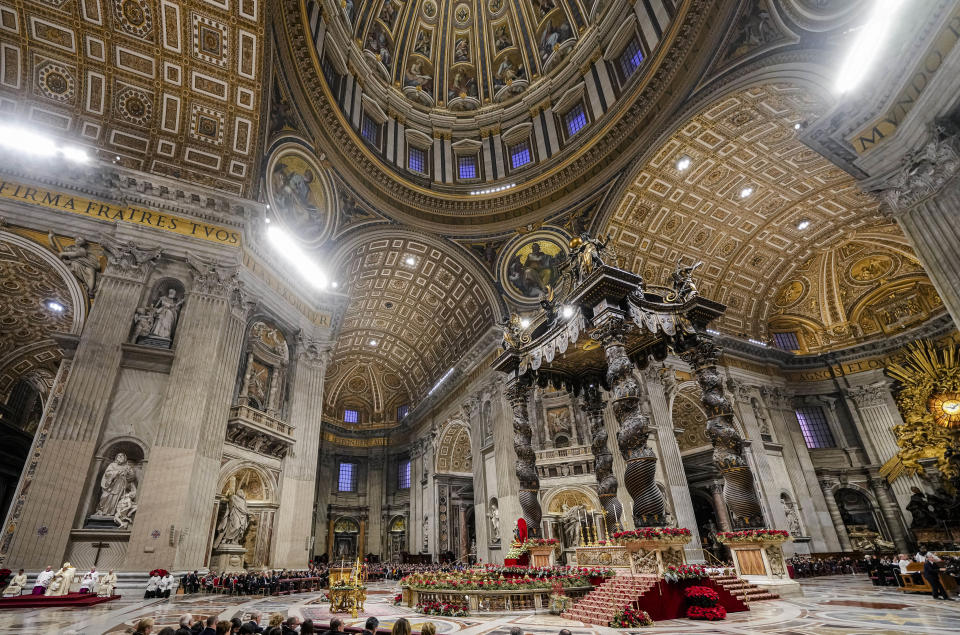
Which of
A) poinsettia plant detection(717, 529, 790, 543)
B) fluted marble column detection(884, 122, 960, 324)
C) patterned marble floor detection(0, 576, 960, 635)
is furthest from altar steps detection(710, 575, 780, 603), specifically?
fluted marble column detection(884, 122, 960, 324)

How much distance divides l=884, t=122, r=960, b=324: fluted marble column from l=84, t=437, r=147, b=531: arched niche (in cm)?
1673

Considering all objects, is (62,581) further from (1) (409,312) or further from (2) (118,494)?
(1) (409,312)

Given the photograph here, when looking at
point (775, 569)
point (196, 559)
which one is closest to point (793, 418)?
point (775, 569)

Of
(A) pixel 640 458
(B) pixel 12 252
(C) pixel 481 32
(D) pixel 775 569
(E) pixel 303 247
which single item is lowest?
(D) pixel 775 569

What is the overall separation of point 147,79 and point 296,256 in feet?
20.9

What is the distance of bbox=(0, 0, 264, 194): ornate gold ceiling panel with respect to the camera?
39.2ft

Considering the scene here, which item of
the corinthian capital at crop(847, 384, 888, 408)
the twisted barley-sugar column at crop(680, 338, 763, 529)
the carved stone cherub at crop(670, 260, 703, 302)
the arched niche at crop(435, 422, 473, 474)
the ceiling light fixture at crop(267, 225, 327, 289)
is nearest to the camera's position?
the twisted barley-sugar column at crop(680, 338, 763, 529)

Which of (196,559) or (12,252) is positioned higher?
(12,252)

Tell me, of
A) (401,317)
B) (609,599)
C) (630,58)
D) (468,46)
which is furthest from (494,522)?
(468,46)

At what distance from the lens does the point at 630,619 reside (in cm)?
588

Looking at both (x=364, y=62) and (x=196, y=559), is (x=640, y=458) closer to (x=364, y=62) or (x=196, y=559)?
(x=196, y=559)

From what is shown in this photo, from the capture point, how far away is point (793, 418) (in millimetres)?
20406

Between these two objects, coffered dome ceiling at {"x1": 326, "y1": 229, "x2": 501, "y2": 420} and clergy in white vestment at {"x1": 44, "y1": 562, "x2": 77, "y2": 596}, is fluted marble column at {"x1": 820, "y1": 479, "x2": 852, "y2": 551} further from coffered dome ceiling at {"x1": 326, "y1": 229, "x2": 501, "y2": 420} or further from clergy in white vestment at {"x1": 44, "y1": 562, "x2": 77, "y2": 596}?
clergy in white vestment at {"x1": 44, "y1": 562, "x2": 77, "y2": 596}

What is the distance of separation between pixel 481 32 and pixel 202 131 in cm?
1580
